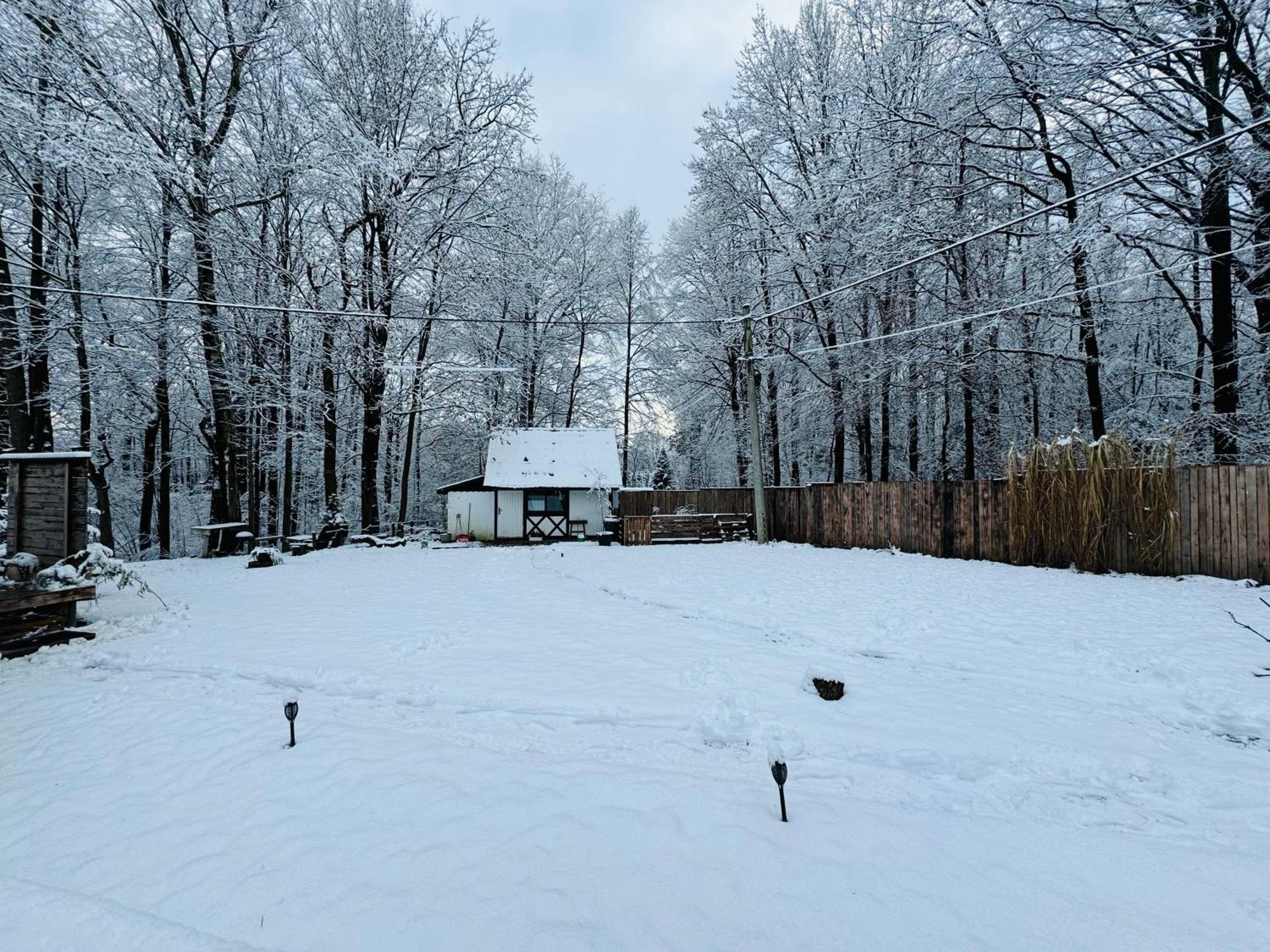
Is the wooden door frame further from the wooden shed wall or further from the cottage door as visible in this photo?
the wooden shed wall

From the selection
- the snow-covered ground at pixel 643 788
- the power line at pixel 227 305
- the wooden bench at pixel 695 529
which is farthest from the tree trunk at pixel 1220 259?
the wooden bench at pixel 695 529

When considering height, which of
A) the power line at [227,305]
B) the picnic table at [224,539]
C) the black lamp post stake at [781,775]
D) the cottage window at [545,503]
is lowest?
the black lamp post stake at [781,775]

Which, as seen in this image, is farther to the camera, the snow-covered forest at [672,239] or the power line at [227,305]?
the snow-covered forest at [672,239]

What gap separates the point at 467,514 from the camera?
20047 millimetres

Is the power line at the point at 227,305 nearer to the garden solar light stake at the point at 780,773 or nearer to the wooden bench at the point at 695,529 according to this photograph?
the wooden bench at the point at 695,529

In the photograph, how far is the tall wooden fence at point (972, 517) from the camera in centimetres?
797

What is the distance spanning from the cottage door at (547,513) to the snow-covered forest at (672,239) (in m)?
3.10

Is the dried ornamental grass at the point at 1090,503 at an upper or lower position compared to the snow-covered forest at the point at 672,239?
lower

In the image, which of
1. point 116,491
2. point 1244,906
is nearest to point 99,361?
point 116,491

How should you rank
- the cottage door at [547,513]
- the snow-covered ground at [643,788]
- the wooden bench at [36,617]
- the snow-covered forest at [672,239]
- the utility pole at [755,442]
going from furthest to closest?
1. the cottage door at [547,513]
2. the utility pole at [755,442]
3. the snow-covered forest at [672,239]
4. the wooden bench at [36,617]
5. the snow-covered ground at [643,788]

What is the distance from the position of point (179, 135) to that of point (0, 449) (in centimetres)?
848

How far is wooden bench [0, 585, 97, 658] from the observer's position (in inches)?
219

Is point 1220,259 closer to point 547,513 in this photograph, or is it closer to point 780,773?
point 780,773

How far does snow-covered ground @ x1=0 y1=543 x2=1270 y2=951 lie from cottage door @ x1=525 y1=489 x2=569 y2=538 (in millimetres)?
13728
